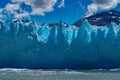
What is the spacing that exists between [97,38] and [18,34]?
13.4 metres

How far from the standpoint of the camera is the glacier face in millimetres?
54531

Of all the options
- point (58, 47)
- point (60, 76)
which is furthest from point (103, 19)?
point (60, 76)

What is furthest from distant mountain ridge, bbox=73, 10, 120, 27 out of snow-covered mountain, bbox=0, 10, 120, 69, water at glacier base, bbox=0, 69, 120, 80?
water at glacier base, bbox=0, 69, 120, 80

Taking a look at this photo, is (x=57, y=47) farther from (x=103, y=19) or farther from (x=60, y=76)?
(x=103, y=19)

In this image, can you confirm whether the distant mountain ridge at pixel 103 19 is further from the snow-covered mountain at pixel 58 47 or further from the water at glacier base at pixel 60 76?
the water at glacier base at pixel 60 76

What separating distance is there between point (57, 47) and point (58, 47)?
170 millimetres

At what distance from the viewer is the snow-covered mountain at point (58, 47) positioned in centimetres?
5453

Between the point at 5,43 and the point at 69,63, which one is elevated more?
the point at 5,43

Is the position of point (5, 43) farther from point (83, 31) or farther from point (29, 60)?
point (83, 31)

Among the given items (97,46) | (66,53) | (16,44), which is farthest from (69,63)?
(16,44)

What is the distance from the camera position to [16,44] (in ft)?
185

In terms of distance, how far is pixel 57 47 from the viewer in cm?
5588

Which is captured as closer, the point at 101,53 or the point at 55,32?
the point at 101,53

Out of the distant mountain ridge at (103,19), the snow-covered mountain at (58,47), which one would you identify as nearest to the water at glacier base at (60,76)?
the snow-covered mountain at (58,47)
